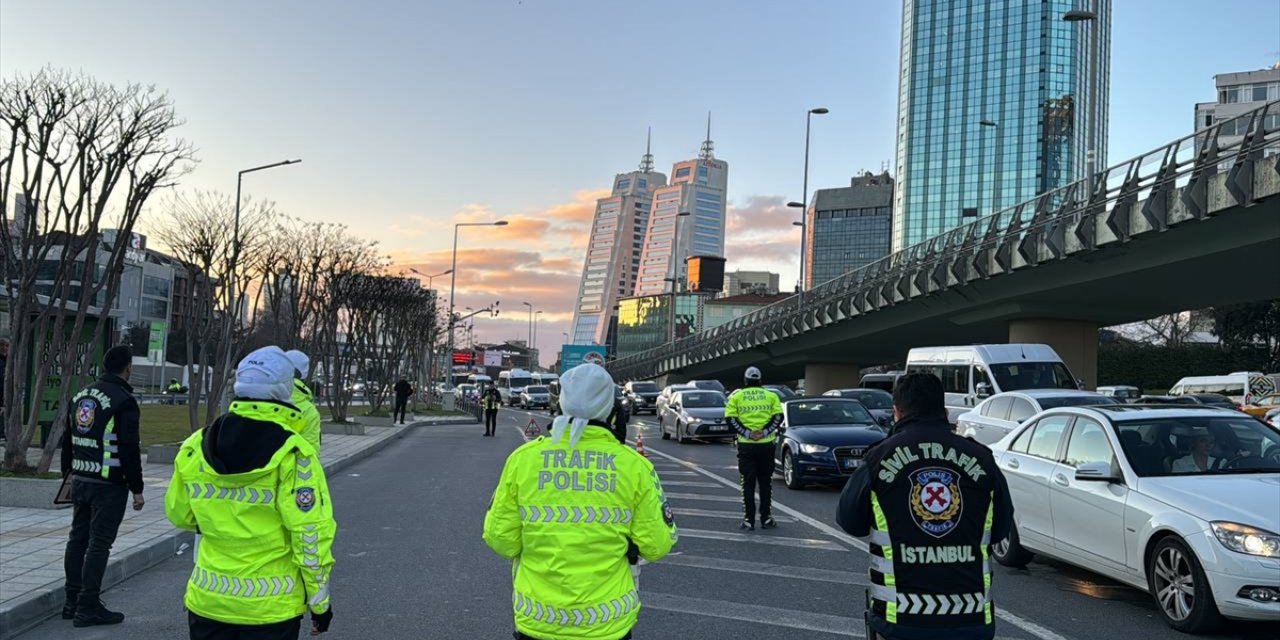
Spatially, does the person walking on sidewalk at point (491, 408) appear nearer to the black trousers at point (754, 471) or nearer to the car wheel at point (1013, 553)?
the black trousers at point (754, 471)

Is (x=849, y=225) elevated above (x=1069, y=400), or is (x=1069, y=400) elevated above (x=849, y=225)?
(x=849, y=225)

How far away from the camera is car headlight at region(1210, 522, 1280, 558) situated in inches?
250

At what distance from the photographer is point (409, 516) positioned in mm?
12531

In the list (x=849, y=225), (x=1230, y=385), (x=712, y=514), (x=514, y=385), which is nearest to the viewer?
(x=712, y=514)

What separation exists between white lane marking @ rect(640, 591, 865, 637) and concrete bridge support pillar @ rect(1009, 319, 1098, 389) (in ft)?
91.5

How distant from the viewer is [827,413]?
56.0 feet

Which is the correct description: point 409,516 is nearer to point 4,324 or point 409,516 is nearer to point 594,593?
point 594,593

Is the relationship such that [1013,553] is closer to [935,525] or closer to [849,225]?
[935,525]

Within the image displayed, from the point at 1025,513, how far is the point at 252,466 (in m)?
7.03

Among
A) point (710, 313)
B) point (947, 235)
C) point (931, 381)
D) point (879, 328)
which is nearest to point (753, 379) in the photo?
point (931, 381)

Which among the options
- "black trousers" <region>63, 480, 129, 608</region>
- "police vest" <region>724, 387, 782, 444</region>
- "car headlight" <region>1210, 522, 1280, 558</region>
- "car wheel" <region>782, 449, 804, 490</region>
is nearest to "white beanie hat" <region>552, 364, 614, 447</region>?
"black trousers" <region>63, 480, 129, 608</region>

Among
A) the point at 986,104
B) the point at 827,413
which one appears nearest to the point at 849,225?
the point at 986,104

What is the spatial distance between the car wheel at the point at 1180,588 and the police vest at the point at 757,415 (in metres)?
4.42

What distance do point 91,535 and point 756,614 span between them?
457cm
